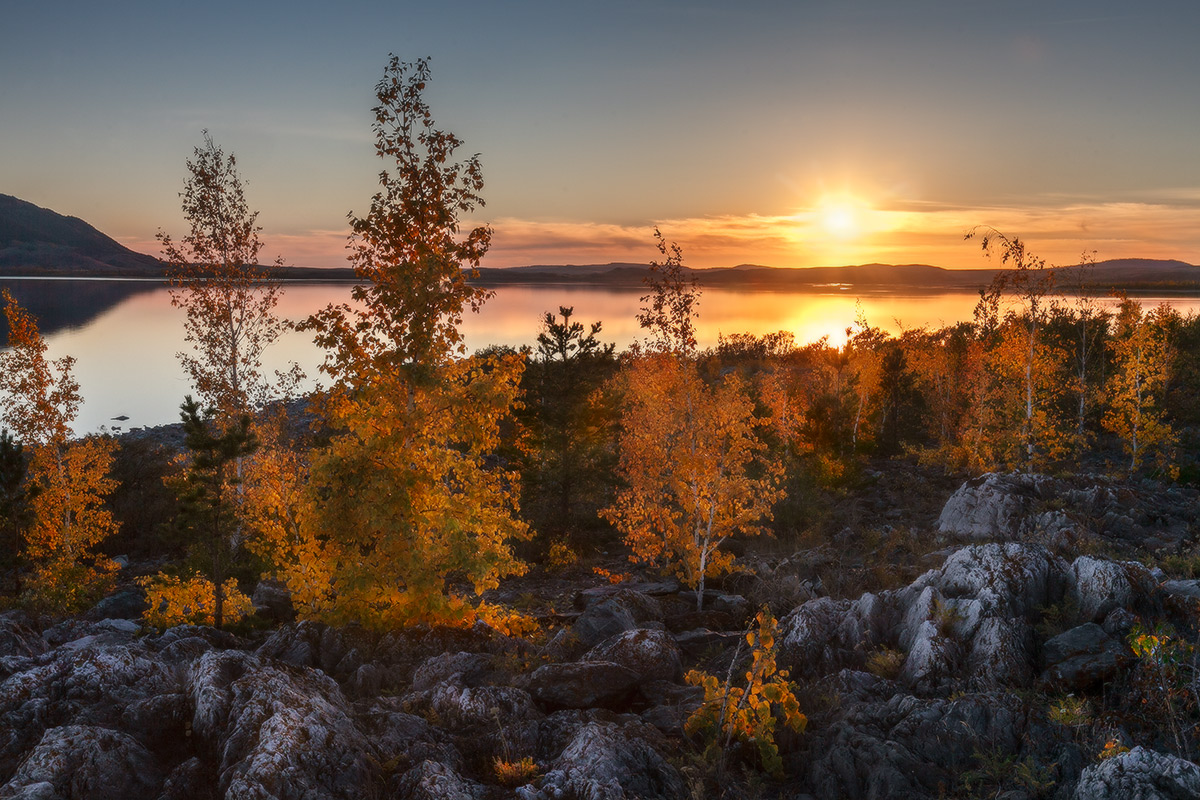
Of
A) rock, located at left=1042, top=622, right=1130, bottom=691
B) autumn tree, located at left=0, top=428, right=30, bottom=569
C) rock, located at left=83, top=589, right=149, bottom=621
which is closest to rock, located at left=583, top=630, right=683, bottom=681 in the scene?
rock, located at left=1042, top=622, right=1130, bottom=691

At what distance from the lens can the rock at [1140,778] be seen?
6566 mm

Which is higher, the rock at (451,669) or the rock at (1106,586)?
the rock at (1106,586)

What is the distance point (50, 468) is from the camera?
1041 inches

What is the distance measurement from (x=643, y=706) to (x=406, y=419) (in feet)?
23.6

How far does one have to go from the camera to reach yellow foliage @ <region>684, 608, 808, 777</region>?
883cm

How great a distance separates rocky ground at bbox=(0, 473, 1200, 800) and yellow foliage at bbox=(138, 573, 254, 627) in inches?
133

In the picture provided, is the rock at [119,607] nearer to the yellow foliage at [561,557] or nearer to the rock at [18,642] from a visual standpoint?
the rock at [18,642]

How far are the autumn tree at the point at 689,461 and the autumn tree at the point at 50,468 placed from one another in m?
20.3

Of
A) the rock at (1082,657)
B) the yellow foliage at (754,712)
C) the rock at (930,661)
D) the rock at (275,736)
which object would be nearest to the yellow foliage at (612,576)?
the rock at (930,661)

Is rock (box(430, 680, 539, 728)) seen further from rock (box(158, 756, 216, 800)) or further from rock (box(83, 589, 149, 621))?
rock (box(83, 589, 149, 621))

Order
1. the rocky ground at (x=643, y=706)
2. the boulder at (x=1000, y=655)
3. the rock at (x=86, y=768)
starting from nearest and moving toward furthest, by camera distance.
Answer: the rock at (x=86, y=768), the rocky ground at (x=643, y=706), the boulder at (x=1000, y=655)

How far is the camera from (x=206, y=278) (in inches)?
1152

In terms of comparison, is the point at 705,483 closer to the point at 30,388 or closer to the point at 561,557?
the point at 561,557

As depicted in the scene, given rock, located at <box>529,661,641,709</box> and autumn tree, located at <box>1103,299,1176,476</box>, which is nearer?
rock, located at <box>529,661,641,709</box>
